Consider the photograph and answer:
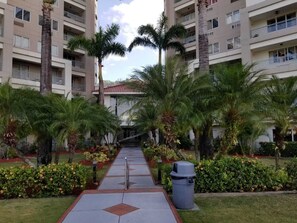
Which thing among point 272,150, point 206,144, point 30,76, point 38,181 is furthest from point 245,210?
point 30,76

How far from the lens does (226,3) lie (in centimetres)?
3834

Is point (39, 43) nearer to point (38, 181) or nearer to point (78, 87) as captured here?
point (78, 87)

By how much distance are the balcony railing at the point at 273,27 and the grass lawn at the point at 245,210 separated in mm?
24033

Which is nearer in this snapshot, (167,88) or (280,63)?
(167,88)

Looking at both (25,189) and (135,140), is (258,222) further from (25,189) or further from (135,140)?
(135,140)

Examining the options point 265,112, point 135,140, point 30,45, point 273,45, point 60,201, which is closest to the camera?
point 60,201

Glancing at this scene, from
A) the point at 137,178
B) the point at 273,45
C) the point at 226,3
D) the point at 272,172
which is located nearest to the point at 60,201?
the point at 137,178

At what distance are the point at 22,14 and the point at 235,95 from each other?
33.7m

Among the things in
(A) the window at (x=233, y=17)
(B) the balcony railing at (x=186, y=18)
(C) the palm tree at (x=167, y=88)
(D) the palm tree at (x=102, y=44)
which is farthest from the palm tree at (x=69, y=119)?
(B) the balcony railing at (x=186, y=18)

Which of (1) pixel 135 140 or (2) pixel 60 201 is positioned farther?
(1) pixel 135 140

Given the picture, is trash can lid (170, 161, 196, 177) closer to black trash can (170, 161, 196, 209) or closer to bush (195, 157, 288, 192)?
black trash can (170, 161, 196, 209)

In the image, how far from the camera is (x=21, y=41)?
36750mm

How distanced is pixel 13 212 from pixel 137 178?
6.73 meters

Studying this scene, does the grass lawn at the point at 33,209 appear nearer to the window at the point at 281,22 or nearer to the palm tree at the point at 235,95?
the palm tree at the point at 235,95
